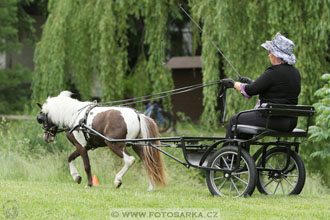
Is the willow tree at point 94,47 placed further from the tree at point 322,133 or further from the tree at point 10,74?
the tree at point 10,74

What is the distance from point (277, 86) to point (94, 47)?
7.24 metres

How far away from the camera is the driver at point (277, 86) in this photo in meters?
6.23

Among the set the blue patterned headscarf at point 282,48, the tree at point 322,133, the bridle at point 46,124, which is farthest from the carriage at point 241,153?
the tree at point 322,133

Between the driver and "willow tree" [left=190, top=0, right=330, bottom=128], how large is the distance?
3.76 meters

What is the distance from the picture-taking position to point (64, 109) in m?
8.08

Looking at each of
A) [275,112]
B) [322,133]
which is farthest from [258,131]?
[322,133]

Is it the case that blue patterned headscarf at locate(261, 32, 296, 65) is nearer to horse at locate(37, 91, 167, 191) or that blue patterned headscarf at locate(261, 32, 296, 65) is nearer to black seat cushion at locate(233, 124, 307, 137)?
black seat cushion at locate(233, 124, 307, 137)

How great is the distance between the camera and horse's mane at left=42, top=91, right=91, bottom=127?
314 inches

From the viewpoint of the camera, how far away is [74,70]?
13523 millimetres

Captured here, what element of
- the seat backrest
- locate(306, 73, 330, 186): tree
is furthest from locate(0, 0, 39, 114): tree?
the seat backrest

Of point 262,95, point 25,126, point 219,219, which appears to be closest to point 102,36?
point 25,126

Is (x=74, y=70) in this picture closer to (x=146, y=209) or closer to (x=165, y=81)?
(x=165, y=81)

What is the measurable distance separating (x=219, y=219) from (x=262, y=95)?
5.92 feet

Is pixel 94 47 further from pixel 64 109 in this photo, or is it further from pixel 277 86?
pixel 277 86
